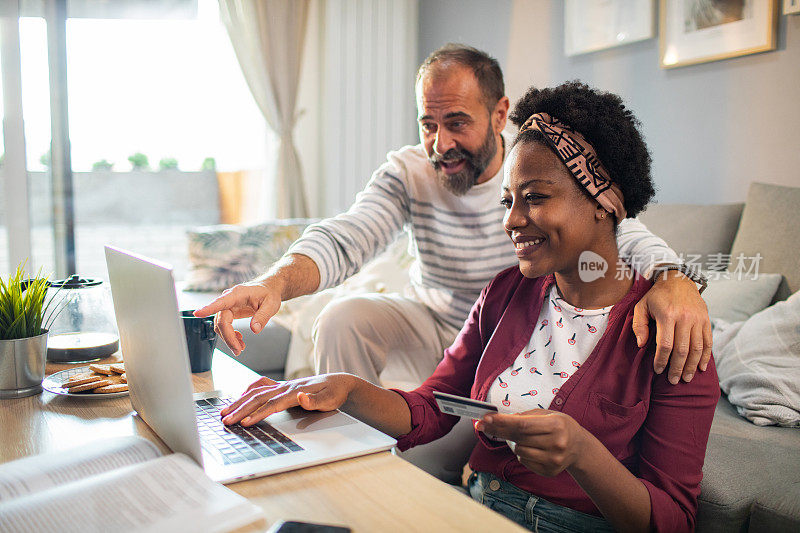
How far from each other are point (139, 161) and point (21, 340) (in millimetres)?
3169

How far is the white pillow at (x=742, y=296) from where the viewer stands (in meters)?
1.86

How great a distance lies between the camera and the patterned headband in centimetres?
109

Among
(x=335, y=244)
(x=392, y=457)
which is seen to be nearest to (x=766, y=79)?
(x=335, y=244)

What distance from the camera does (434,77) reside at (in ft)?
6.01

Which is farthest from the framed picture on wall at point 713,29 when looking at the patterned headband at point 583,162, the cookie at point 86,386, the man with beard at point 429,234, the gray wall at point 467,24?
the cookie at point 86,386

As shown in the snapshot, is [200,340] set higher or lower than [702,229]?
lower

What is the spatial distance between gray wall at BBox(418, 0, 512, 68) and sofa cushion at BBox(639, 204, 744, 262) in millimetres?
1486

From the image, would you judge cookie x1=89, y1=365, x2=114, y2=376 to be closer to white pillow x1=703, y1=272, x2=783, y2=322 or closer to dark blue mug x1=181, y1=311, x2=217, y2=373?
dark blue mug x1=181, y1=311, x2=217, y2=373

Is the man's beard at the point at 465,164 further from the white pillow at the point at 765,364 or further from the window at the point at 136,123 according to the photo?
the window at the point at 136,123

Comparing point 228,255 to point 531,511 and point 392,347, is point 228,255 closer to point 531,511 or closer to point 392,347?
point 392,347

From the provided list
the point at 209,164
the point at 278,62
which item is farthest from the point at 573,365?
the point at 209,164

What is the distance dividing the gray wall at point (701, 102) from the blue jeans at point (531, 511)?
5.30 feet

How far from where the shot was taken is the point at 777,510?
3.80 ft

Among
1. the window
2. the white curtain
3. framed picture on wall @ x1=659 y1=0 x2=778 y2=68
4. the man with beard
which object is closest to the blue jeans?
the man with beard
